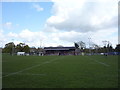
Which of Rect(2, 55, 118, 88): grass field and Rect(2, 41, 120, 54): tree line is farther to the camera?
Rect(2, 41, 120, 54): tree line

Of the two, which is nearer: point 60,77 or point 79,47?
point 60,77

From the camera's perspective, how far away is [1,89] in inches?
310

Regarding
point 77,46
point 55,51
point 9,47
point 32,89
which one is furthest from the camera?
point 77,46

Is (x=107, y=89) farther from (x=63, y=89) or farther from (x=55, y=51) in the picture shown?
(x=55, y=51)

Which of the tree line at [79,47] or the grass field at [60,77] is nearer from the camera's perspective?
the grass field at [60,77]

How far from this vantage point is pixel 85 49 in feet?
527

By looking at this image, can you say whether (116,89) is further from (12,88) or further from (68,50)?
(68,50)

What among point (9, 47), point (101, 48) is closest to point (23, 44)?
point (9, 47)

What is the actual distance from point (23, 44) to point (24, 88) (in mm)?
132184

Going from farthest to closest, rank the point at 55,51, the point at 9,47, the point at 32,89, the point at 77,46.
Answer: the point at 77,46 → the point at 55,51 → the point at 9,47 → the point at 32,89

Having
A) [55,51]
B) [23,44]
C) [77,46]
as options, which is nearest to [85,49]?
[77,46]

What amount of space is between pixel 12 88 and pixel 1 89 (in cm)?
47

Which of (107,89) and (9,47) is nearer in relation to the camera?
(107,89)

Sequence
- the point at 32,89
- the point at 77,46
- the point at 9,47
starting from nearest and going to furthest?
1. the point at 32,89
2. the point at 9,47
3. the point at 77,46
